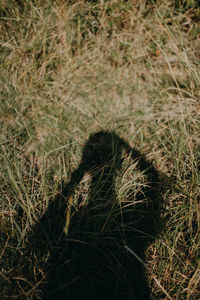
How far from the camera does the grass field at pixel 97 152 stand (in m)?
1.12

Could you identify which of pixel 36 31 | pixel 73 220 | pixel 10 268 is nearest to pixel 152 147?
pixel 73 220

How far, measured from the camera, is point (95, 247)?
45.2 inches

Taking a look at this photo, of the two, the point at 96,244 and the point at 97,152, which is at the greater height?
the point at 97,152

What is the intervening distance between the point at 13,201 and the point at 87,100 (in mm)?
1027

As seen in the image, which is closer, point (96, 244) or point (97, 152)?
Answer: point (96, 244)

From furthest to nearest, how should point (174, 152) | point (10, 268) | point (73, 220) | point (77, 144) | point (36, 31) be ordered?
point (36, 31) < point (77, 144) < point (174, 152) < point (73, 220) < point (10, 268)

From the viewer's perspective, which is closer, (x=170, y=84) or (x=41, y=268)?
(x=41, y=268)

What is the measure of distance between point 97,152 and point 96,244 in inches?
26.9

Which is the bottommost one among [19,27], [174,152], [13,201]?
[13,201]

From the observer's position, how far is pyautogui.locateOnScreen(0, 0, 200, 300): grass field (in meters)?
1.12

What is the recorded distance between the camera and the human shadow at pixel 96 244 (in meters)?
1.10

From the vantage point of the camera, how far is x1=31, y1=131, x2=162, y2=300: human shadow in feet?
3.62

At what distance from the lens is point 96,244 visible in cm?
116

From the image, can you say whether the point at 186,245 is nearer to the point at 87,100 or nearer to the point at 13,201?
the point at 13,201
